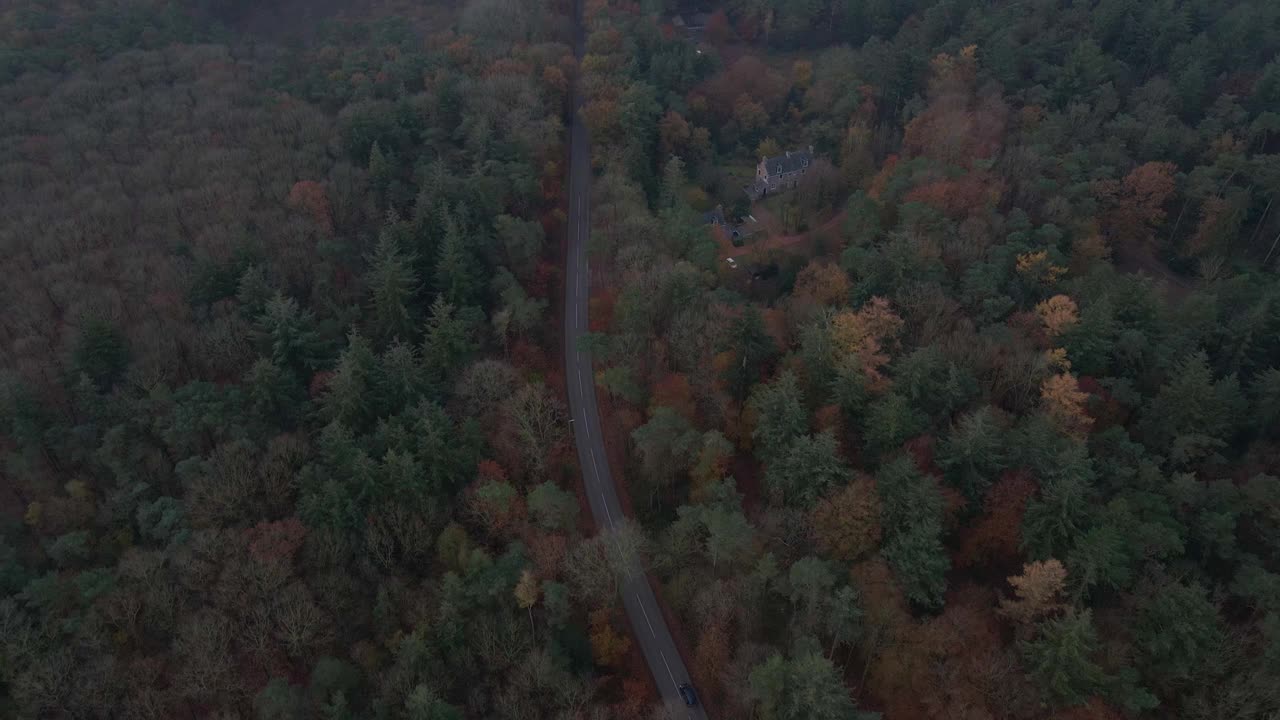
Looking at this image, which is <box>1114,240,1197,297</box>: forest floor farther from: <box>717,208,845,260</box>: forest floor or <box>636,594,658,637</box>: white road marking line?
<box>636,594,658,637</box>: white road marking line

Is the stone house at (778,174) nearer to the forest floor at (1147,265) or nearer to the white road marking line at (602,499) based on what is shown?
the forest floor at (1147,265)

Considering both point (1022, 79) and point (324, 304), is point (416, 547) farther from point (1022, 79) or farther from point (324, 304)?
point (1022, 79)

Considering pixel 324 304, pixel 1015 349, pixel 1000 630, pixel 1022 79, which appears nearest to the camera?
pixel 1000 630

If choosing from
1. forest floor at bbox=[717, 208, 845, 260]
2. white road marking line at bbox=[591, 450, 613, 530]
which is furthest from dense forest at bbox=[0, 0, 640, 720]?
forest floor at bbox=[717, 208, 845, 260]

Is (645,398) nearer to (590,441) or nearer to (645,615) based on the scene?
(590,441)

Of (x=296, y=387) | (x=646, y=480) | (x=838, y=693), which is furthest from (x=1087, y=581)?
(x=296, y=387)
